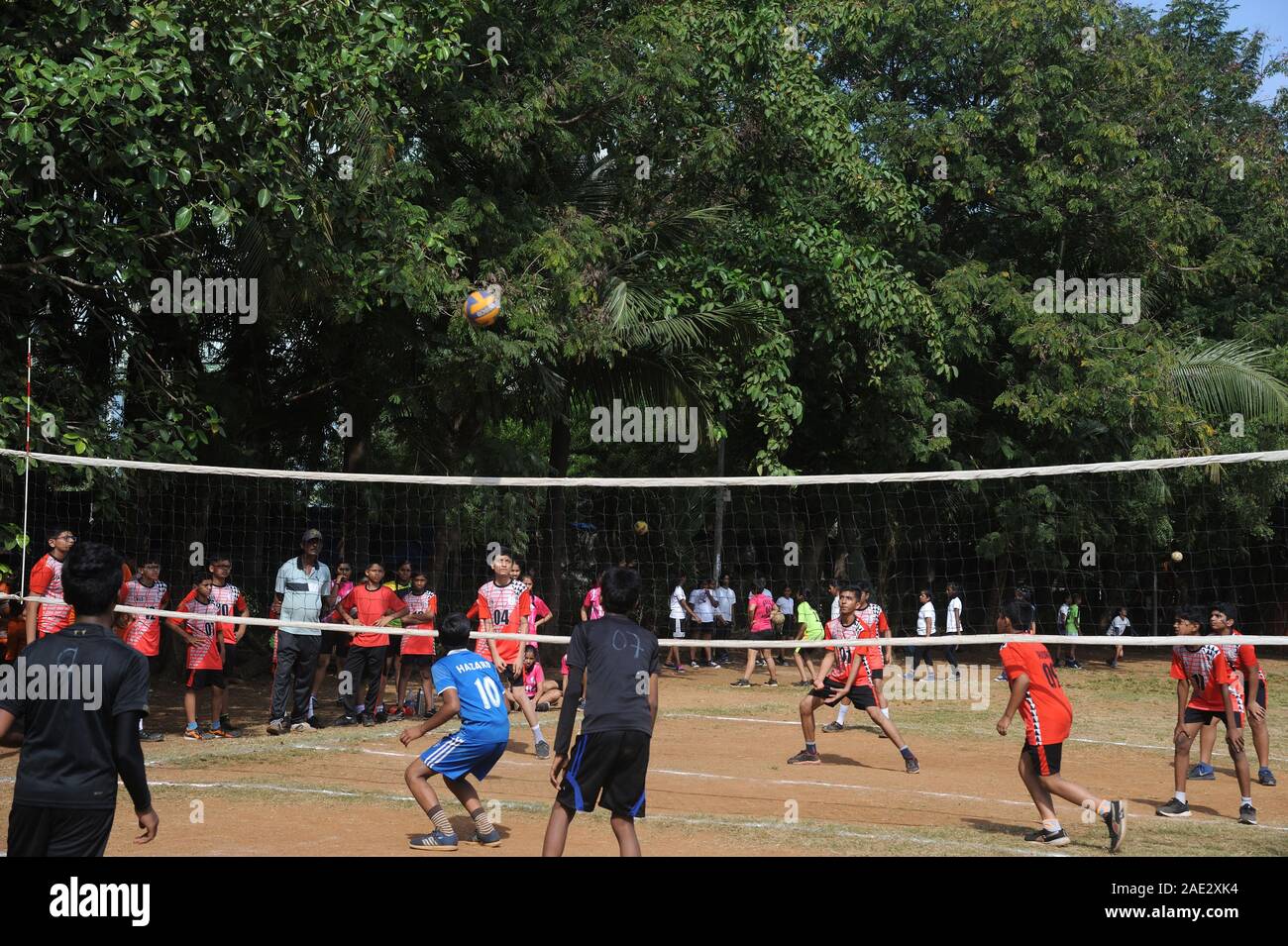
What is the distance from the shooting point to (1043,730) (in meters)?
8.37

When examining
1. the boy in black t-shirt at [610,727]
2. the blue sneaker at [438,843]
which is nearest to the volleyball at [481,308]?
the blue sneaker at [438,843]

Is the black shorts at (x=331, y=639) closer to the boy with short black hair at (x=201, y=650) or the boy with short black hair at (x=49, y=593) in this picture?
the boy with short black hair at (x=201, y=650)

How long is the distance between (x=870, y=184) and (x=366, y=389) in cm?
826

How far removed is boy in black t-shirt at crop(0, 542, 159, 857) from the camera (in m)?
4.86

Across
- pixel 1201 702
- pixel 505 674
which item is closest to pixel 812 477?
pixel 1201 702

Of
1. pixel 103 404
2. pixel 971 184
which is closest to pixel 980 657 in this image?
pixel 971 184

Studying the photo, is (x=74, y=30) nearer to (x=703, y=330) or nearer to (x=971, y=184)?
(x=703, y=330)

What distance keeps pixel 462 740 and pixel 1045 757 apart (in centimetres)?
380

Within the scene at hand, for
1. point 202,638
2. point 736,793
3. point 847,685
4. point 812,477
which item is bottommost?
point 736,793

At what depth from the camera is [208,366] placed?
1816 cm

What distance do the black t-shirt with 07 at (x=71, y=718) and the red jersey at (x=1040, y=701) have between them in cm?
561

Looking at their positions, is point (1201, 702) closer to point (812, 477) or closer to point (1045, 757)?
point (1045, 757)

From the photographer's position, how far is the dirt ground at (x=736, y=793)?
847 centimetres

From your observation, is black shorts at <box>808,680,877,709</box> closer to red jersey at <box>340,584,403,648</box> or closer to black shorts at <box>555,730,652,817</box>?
red jersey at <box>340,584,403,648</box>
